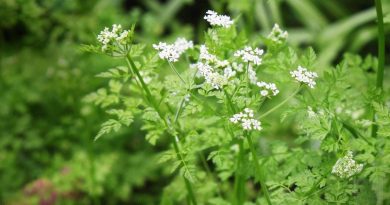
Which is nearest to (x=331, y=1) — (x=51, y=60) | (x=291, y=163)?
(x=51, y=60)

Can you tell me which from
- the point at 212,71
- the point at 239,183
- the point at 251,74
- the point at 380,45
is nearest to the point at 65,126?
the point at 239,183

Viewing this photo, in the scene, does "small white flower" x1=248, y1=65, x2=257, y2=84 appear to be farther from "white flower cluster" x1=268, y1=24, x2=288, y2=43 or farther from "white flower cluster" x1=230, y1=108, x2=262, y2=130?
"white flower cluster" x1=230, y1=108, x2=262, y2=130

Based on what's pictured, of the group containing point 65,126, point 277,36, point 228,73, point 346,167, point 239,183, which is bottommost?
point 346,167

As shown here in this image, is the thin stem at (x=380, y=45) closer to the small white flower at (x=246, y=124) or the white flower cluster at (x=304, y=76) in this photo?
the white flower cluster at (x=304, y=76)

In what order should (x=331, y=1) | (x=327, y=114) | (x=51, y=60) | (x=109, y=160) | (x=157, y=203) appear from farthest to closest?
(x=331, y=1), (x=51, y=60), (x=157, y=203), (x=109, y=160), (x=327, y=114)

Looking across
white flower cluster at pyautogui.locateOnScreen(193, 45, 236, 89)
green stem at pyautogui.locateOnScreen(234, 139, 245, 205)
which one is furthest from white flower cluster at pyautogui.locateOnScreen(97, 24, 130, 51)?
green stem at pyautogui.locateOnScreen(234, 139, 245, 205)

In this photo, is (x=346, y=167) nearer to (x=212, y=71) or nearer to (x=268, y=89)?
(x=268, y=89)

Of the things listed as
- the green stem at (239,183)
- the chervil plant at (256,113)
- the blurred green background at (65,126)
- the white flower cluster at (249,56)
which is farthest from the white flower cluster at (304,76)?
the blurred green background at (65,126)

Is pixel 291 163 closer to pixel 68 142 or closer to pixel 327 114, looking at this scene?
pixel 327 114
